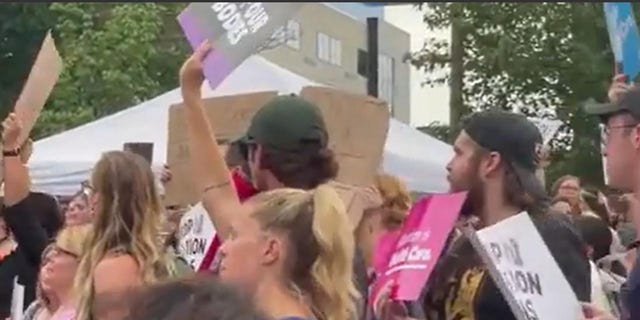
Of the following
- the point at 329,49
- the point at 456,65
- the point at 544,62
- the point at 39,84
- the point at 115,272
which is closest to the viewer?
the point at 115,272

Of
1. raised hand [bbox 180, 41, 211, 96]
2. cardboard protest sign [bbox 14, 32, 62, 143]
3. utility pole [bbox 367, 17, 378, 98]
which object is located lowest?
utility pole [bbox 367, 17, 378, 98]

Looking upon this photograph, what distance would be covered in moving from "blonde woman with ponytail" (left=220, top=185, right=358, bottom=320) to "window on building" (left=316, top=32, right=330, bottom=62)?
53.3m

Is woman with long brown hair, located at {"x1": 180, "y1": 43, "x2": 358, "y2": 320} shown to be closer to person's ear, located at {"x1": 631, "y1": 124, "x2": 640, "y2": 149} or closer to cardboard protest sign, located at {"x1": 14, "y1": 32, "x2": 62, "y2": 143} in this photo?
person's ear, located at {"x1": 631, "y1": 124, "x2": 640, "y2": 149}

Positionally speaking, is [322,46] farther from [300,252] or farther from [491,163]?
[300,252]

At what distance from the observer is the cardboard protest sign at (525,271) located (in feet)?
14.0

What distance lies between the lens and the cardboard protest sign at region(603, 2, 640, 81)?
6785mm

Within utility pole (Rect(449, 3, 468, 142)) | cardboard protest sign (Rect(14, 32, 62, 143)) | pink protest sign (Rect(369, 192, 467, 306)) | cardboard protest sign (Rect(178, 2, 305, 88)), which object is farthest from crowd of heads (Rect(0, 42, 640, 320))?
utility pole (Rect(449, 3, 468, 142))

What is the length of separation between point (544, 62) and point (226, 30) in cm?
2007

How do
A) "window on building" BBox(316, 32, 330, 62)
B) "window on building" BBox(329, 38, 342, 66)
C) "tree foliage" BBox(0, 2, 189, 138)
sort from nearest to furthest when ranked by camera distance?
"tree foliage" BBox(0, 2, 189, 138) < "window on building" BBox(316, 32, 330, 62) < "window on building" BBox(329, 38, 342, 66)

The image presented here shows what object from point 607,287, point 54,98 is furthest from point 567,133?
point 607,287

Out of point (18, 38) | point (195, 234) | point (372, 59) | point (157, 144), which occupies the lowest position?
point (18, 38)

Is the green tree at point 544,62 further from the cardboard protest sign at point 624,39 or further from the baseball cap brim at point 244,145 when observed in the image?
the baseball cap brim at point 244,145

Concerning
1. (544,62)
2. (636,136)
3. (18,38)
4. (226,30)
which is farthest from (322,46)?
(636,136)

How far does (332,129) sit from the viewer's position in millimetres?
6312
